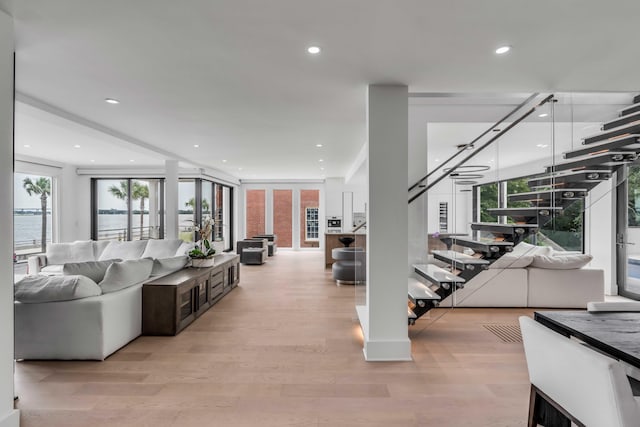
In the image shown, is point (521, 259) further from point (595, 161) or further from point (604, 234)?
point (604, 234)

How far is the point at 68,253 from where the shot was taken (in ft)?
20.7

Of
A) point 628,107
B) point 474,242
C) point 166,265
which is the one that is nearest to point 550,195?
point 474,242

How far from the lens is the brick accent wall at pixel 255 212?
12.0 m

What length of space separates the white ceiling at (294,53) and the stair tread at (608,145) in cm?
49

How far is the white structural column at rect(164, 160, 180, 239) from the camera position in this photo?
7.14m

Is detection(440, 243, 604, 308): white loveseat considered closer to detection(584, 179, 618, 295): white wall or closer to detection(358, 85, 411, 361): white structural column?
detection(584, 179, 618, 295): white wall

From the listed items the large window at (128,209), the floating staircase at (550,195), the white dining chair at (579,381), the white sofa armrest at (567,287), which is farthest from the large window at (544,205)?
the large window at (128,209)

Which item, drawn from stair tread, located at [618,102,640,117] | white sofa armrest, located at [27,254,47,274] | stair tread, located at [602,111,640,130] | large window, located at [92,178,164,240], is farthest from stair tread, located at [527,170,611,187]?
→ large window, located at [92,178,164,240]

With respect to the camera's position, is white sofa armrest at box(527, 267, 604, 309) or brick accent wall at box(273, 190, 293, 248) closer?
white sofa armrest at box(527, 267, 604, 309)

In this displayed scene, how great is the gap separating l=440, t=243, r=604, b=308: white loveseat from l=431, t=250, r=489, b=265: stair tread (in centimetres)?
101

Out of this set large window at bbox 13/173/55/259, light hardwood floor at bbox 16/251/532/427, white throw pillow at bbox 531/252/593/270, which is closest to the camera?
light hardwood floor at bbox 16/251/532/427

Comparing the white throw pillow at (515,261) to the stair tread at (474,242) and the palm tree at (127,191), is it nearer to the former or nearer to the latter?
the stair tread at (474,242)

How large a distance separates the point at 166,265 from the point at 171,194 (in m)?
3.31

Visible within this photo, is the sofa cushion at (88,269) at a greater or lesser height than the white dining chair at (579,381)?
greater
